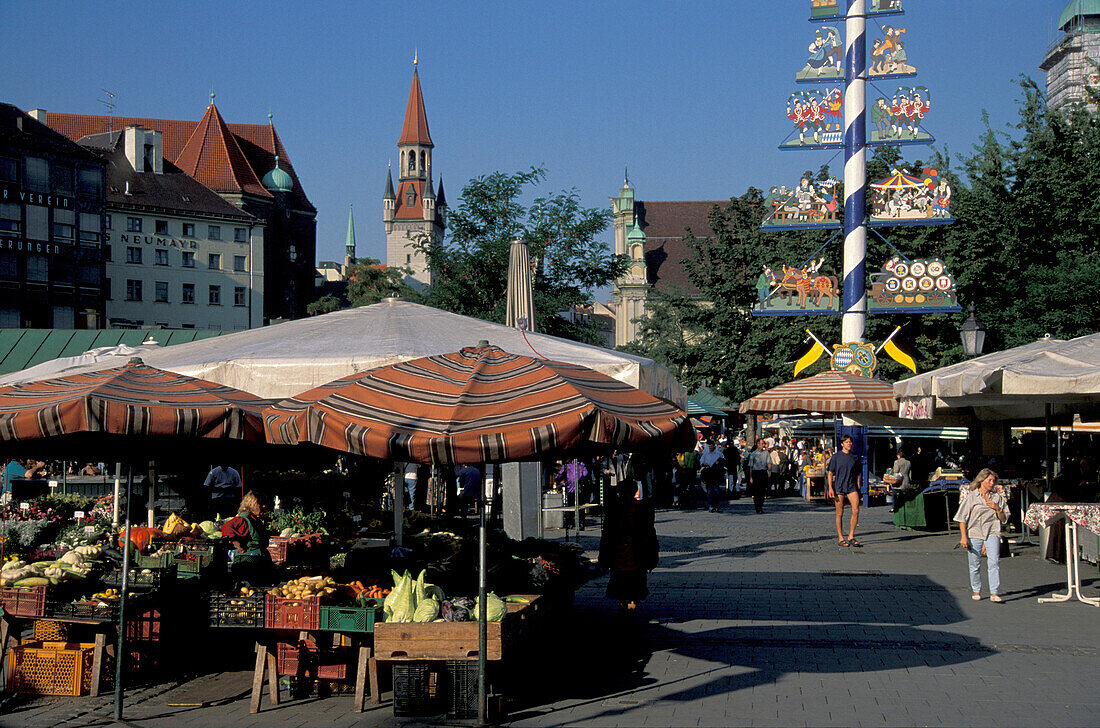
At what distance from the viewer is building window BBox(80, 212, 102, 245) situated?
6631cm

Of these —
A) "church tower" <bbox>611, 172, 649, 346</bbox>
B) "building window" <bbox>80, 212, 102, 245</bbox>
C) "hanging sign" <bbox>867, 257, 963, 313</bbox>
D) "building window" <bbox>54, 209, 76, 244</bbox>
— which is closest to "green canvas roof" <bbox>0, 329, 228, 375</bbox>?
"hanging sign" <bbox>867, 257, 963, 313</bbox>

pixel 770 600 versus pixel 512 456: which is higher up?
pixel 512 456

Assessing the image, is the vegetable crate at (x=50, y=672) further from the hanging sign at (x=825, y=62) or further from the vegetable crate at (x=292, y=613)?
the hanging sign at (x=825, y=62)

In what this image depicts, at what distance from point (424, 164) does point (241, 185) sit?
210ft

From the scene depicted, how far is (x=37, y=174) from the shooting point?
63.1 m

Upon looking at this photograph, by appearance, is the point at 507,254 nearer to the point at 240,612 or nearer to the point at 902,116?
the point at 902,116

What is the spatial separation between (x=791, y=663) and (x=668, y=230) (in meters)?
108

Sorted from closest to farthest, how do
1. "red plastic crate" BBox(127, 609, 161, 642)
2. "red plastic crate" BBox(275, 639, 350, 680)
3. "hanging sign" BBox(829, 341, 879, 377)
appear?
"red plastic crate" BBox(275, 639, 350, 680) < "red plastic crate" BBox(127, 609, 161, 642) < "hanging sign" BBox(829, 341, 879, 377)

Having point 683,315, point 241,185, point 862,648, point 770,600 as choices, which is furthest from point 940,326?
point 241,185

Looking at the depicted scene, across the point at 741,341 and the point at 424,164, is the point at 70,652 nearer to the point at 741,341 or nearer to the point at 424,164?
the point at 741,341

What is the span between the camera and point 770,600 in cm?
1246

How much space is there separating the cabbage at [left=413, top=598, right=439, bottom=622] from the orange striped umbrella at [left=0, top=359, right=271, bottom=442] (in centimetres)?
186

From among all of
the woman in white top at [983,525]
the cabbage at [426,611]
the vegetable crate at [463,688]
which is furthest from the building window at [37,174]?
the vegetable crate at [463,688]

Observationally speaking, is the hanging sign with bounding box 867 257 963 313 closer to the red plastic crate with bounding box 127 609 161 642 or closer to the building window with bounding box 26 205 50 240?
the red plastic crate with bounding box 127 609 161 642
